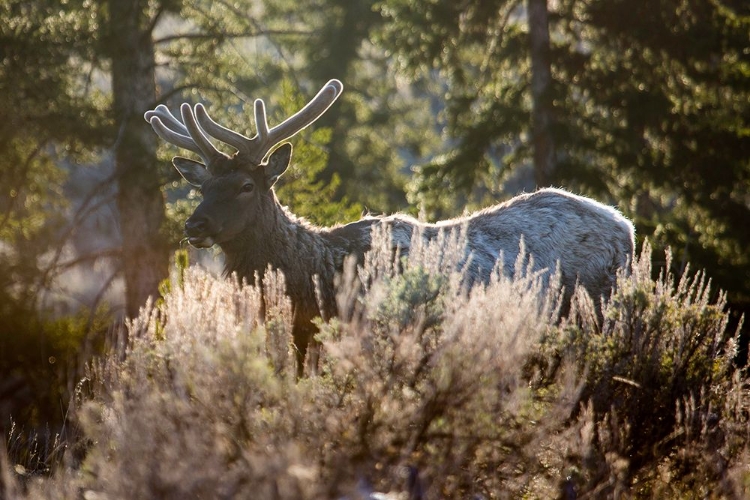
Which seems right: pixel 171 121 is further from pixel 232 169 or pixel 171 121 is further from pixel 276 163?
pixel 276 163

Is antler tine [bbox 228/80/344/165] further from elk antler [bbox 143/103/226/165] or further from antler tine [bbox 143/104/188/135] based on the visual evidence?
antler tine [bbox 143/104/188/135]

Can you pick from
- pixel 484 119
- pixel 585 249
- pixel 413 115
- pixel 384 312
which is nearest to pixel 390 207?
pixel 413 115

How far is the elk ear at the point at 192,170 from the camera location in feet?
24.6

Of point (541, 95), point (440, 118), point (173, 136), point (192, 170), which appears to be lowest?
point (192, 170)

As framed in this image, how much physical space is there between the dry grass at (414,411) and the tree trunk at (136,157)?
269 inches

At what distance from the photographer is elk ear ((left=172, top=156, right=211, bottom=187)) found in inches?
296

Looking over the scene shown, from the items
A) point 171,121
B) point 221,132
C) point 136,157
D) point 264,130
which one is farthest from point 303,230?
point 136,157

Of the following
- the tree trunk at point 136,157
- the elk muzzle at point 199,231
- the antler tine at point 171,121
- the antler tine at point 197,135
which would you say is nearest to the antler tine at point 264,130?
the antler tine at point 197,135

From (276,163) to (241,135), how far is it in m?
0.37

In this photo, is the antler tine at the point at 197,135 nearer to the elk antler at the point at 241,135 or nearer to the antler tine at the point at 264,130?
the elk antler at the point at 241,135

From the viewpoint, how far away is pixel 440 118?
1488cm

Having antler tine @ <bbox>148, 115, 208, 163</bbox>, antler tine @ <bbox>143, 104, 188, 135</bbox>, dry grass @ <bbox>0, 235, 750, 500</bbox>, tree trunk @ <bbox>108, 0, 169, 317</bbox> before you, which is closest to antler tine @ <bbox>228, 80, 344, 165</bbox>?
antler tine @ <bbox>148, 115, 208, 163</bbox>

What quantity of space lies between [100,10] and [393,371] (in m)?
9.29

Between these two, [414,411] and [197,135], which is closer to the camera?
[414,411]
